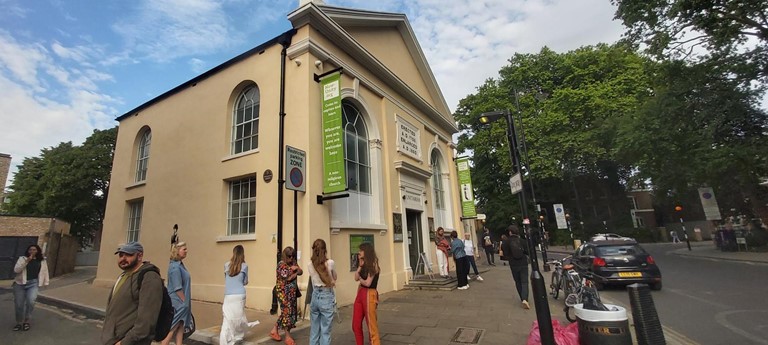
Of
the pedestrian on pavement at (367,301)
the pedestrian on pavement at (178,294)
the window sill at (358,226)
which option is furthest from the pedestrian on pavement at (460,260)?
the pedestrian on pavement at (178,294)

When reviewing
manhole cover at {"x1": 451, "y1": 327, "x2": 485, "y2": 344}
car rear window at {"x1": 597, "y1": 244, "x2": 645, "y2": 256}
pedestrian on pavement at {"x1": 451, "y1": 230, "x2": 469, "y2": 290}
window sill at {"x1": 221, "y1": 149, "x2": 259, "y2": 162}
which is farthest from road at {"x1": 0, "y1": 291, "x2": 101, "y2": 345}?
car rear window at {"x1": 597, "y1": 244, "x2": 645, "y2": 256}

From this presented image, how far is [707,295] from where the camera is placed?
8.95m

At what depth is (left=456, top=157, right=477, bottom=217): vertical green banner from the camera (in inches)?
733

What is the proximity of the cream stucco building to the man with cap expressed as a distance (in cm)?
506

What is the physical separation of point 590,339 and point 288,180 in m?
6.20

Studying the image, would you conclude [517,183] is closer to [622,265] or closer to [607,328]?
[607,328]

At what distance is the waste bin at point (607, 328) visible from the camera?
4215mm

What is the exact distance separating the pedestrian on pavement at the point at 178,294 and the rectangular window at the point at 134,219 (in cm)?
1017

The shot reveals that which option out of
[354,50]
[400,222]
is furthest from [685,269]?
[354,50]

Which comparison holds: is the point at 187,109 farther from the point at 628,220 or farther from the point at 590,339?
the point at 628,220

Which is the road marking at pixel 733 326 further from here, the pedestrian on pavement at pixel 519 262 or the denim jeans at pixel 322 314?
the denim jeans at pixel 322 314

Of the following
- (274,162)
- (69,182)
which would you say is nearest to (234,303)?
(274,162)

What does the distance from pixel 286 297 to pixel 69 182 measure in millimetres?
29340

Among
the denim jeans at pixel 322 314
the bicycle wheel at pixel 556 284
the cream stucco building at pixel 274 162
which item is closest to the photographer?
the denim jeans at pixel 322 314
